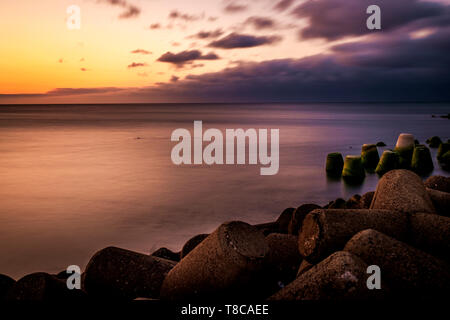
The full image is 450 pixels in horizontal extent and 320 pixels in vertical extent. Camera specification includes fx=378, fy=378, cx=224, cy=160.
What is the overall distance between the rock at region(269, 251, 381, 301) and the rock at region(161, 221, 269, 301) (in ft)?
1.04

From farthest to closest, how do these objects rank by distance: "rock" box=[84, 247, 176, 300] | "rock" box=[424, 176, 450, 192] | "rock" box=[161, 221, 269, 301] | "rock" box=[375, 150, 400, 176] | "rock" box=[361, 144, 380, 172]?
"rock" box=[361, 144, 380, 172] < "rock" box=[375, 150, 400, 176] < "rock" box=[424, 176, 450, 192] < "rock" box=[84, 247, 176, 300] < "rock" box=[161, 221, 269, 301]

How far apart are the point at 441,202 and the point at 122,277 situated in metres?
3.94

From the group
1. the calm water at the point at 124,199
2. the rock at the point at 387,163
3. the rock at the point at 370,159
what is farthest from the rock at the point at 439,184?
the rock at the point at 370,159

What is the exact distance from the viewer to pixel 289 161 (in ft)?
60.2

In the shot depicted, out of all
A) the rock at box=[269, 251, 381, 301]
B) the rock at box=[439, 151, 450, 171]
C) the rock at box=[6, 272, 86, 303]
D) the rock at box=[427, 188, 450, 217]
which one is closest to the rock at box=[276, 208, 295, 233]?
the rock at box=[427, 188, 450, 217]

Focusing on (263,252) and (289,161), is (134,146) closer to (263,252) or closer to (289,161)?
(289,161)

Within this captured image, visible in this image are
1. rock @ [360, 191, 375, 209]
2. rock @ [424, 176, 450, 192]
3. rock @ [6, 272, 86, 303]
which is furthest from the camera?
rock @ [424, 176, 450, 192]

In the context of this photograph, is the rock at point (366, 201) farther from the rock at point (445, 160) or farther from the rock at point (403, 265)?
the rock at point (445, 160)

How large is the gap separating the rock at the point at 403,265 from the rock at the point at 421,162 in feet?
42.2

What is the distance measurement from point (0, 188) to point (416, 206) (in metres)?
12.5

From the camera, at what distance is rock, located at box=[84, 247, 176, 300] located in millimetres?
3736

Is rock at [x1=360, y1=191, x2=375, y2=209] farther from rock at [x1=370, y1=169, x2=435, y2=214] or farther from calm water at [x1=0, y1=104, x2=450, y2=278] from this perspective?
calm water at [x1=0, y1=104, x2=450, y2=278]
